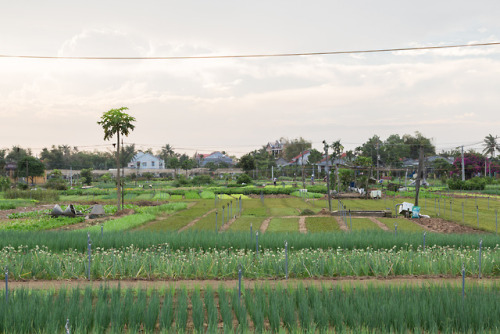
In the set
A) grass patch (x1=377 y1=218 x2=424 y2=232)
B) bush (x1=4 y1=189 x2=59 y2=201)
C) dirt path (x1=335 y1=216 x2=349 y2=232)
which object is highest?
bush (x1=4 y1=189 x2=59 y2=201)

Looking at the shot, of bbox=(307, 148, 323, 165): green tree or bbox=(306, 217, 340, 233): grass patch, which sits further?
bbox=(307, 148, 323, 165): green tree

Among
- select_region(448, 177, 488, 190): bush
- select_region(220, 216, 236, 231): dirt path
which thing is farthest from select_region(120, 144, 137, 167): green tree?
select_region(220, 216, 236, 231): dirt path

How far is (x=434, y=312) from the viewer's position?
32.7 ft

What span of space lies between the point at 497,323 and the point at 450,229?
61.0ft

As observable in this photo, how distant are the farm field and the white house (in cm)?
12810

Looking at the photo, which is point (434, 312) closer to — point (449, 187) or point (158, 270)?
point (158, 270)

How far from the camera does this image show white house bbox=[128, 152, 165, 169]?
6043 inches

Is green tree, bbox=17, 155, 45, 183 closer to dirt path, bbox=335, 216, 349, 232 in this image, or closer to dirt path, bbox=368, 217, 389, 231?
dirt path, bbox=335, 216, 349, 232

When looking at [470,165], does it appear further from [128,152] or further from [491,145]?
[128,152]

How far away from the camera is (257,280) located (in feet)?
41.8

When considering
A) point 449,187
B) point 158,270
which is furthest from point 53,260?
→ point 449,187

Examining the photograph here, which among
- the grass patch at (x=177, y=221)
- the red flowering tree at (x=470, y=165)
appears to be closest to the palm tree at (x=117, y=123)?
the grass patch at (x=177, y=221)

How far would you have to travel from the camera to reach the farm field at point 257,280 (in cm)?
962

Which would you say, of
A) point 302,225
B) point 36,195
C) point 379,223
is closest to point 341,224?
point 302,225
